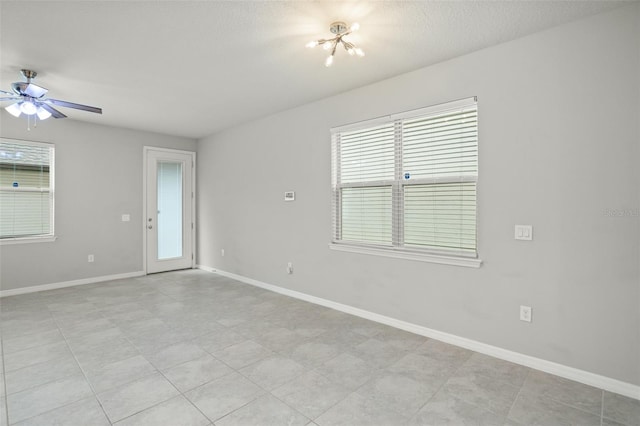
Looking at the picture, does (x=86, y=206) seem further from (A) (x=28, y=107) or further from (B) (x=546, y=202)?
(B) (x=546, y=202)

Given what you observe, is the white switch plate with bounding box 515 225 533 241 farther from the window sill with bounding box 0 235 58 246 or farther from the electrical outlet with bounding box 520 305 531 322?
the window sill with bounding box 0 235 58 246

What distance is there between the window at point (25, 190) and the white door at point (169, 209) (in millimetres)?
1374

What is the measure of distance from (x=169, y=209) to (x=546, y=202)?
19.3ft

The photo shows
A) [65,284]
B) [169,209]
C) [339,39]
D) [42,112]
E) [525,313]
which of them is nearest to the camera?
[339,39]

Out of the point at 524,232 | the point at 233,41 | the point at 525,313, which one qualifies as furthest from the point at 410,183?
the point at 233,41

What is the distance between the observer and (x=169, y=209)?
20.4 ft

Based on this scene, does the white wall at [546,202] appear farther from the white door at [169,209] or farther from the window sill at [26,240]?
the window sill at [26,240]

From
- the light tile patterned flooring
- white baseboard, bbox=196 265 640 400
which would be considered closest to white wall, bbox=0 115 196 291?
the light tile patterned flooring

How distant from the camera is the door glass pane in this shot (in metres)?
6.10

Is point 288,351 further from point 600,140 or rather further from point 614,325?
point 600,140

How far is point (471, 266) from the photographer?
2920 mm

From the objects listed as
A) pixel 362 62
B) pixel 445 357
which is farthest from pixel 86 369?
pixel 362 62

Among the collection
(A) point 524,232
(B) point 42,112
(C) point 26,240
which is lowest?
(C) point 26,240

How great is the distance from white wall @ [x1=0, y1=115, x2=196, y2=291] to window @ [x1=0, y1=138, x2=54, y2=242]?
117mm
